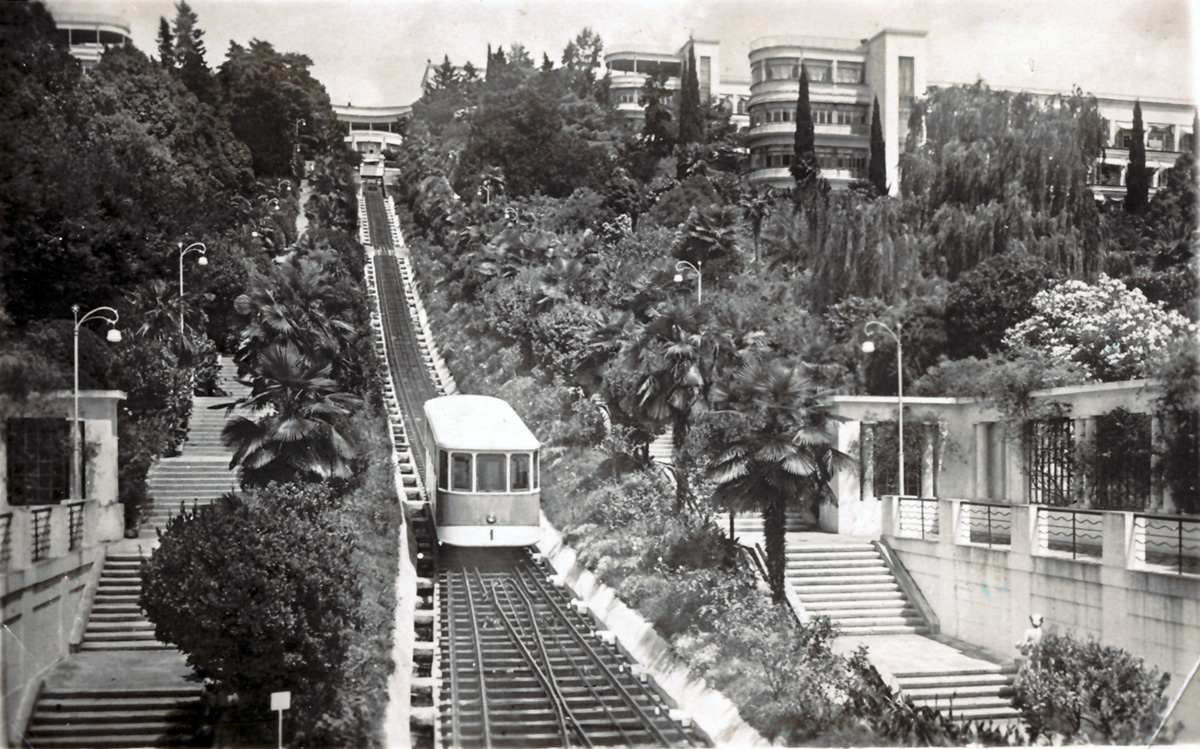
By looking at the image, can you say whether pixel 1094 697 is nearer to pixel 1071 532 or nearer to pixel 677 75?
pixel 1071 532

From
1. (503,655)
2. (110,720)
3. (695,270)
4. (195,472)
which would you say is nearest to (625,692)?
(503,655)

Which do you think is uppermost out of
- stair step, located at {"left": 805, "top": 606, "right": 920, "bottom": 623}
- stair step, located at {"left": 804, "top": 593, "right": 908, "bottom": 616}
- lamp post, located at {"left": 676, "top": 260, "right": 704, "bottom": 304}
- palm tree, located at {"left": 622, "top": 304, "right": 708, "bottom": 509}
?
lamp post, located at {"left": 676, "top": 260, "right": 704, "bottom": 304}

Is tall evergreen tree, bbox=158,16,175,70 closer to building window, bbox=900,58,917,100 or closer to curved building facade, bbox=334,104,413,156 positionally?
curved building facade, bbox=334,104,413,156

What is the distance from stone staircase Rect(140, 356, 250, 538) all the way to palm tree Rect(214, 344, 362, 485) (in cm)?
12

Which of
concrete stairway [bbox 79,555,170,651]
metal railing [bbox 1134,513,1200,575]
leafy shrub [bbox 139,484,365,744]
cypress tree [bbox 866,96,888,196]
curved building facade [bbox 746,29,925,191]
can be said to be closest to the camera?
leafy shrub [bbox 139,484,365,744]

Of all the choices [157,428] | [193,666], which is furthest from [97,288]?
[193,666]

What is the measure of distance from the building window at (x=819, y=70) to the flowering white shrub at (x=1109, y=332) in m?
3.58

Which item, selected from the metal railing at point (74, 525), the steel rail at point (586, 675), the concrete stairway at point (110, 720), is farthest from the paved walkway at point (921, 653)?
the metal railing at point (74, 525)

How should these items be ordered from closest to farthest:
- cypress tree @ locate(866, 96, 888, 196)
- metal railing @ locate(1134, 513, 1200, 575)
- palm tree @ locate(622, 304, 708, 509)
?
metal railing @ locate(1134, 513, 1200, 575)
cypress tree @ locate(866, 96, 888, 196)
palm tree @ locate(622, 304, 708, 509)

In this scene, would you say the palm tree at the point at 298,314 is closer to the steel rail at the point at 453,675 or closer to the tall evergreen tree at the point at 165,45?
the tall evergreen tree at the point at 165,45

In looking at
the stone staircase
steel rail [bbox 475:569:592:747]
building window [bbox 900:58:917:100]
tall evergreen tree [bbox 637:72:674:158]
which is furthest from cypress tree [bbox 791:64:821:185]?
the stone staircase

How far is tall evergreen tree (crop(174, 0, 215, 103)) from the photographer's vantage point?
38.1 ft

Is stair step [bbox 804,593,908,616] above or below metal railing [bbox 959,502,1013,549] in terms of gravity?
below

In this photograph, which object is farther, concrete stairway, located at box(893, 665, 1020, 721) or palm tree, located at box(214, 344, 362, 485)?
palm tree, located at box(214, 344, 362, 485)
